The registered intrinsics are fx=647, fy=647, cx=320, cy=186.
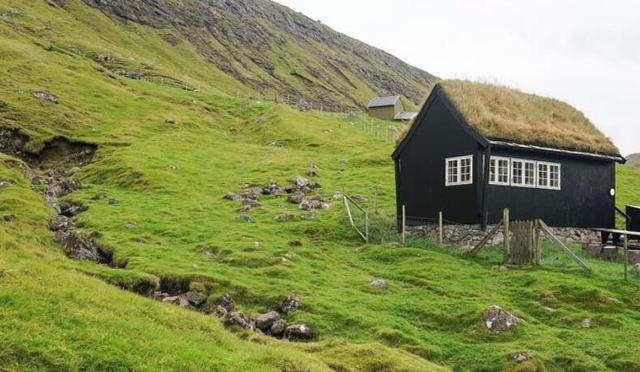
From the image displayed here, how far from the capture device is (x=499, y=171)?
133ft

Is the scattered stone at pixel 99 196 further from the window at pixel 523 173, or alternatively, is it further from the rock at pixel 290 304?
the window at pixel 523 173

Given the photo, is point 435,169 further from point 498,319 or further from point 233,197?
point 498,319

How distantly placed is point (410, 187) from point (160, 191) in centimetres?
2179

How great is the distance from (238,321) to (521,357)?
1016cm

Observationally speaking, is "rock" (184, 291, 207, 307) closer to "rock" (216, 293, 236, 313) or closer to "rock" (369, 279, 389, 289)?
"rock" (216, 293, 236, 313)

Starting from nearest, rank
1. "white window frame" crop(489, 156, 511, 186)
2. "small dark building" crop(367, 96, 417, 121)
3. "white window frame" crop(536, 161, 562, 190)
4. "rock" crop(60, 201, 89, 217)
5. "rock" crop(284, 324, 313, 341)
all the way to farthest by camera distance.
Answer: "rock" crop(284, 324, 313, 341) → "white window frame" crop(489, 156, 511, 186) → "white window frame" crop(536, 161, 562, 190) → "rock" crop(60, 201, 89, 217) → "small dark building" crop(367, 96, 417, 121)

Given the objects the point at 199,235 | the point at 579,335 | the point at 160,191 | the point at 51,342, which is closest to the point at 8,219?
the point at 199,235

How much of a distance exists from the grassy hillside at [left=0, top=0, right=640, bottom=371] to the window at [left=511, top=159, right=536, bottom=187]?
186 inches

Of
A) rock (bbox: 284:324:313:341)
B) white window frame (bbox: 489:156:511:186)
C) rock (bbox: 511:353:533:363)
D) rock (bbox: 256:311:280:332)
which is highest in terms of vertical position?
white window frame (bbox: 489:156:511:186)

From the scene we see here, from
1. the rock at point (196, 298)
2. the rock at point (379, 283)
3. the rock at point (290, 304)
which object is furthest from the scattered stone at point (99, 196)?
the rock at point (290, 304)

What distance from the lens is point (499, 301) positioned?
1113 inches

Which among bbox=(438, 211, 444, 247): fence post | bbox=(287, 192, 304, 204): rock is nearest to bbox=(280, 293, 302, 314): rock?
bbox=(438, 211, 444, 247): fence post

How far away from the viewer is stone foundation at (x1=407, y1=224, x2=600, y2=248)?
39.6m

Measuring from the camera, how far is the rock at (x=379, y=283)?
30602mm
